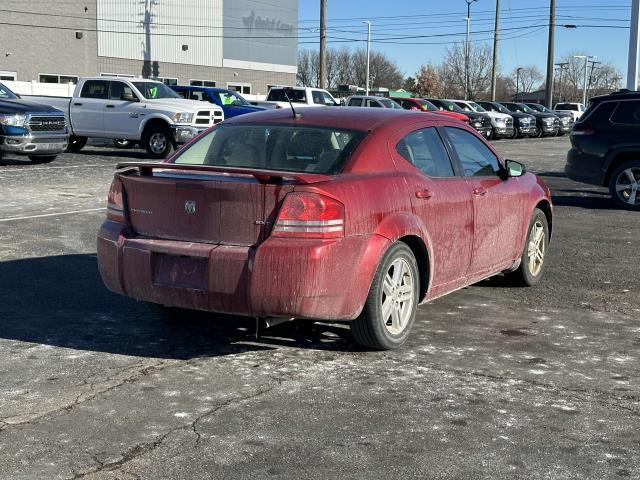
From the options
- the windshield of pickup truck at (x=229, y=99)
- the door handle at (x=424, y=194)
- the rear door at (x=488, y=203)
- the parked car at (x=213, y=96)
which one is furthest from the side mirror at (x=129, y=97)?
the door handle at (x=424, y=194)

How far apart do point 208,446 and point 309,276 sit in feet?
4.41

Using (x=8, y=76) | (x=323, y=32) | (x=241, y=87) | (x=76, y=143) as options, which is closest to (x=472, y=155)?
(x=76, y=143)

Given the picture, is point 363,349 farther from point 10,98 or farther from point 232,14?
point 232,14

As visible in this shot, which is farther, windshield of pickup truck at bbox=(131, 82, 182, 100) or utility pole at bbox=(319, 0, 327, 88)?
utility pole at bbox=(319, 0, 327, 88)

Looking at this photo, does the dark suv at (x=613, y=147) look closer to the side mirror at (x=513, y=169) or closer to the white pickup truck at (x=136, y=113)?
the side mirror at (x=513, y=169)

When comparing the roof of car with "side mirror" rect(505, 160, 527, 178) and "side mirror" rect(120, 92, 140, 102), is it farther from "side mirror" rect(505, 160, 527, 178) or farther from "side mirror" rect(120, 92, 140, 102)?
"side mirror" rect(120, 92, 140, 102)

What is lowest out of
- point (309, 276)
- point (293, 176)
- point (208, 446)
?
point (208, 446)

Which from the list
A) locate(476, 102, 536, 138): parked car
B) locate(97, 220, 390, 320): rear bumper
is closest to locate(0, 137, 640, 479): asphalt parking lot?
locate(97, 220, 390, 320): rear bumper

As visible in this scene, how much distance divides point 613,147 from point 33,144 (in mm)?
A: 11422

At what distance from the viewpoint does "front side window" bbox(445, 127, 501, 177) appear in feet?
22.4

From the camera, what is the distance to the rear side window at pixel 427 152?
6.21 meters

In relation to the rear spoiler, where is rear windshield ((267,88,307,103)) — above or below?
above

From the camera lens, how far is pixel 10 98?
65.5 ft

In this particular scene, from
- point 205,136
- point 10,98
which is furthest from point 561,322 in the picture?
point 10,98
